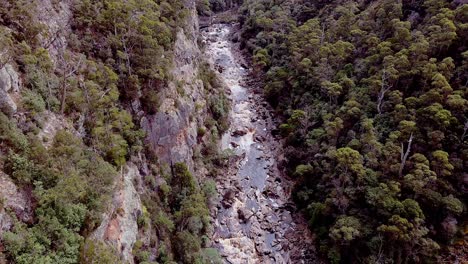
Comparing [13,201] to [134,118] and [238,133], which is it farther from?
[238,133]

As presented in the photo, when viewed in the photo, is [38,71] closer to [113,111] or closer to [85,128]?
[85,128]

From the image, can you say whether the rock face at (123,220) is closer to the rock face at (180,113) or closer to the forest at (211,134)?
the forest at (211,134)

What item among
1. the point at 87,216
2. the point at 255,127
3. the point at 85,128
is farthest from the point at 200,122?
the point at 87,216

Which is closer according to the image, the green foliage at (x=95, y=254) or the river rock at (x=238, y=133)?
the green foliage at (x=95, y=254)

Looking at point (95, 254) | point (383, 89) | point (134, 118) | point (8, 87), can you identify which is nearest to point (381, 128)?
point (383, 89)

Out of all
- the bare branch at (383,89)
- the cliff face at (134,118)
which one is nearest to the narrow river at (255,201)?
the cliff face at (134,118)
